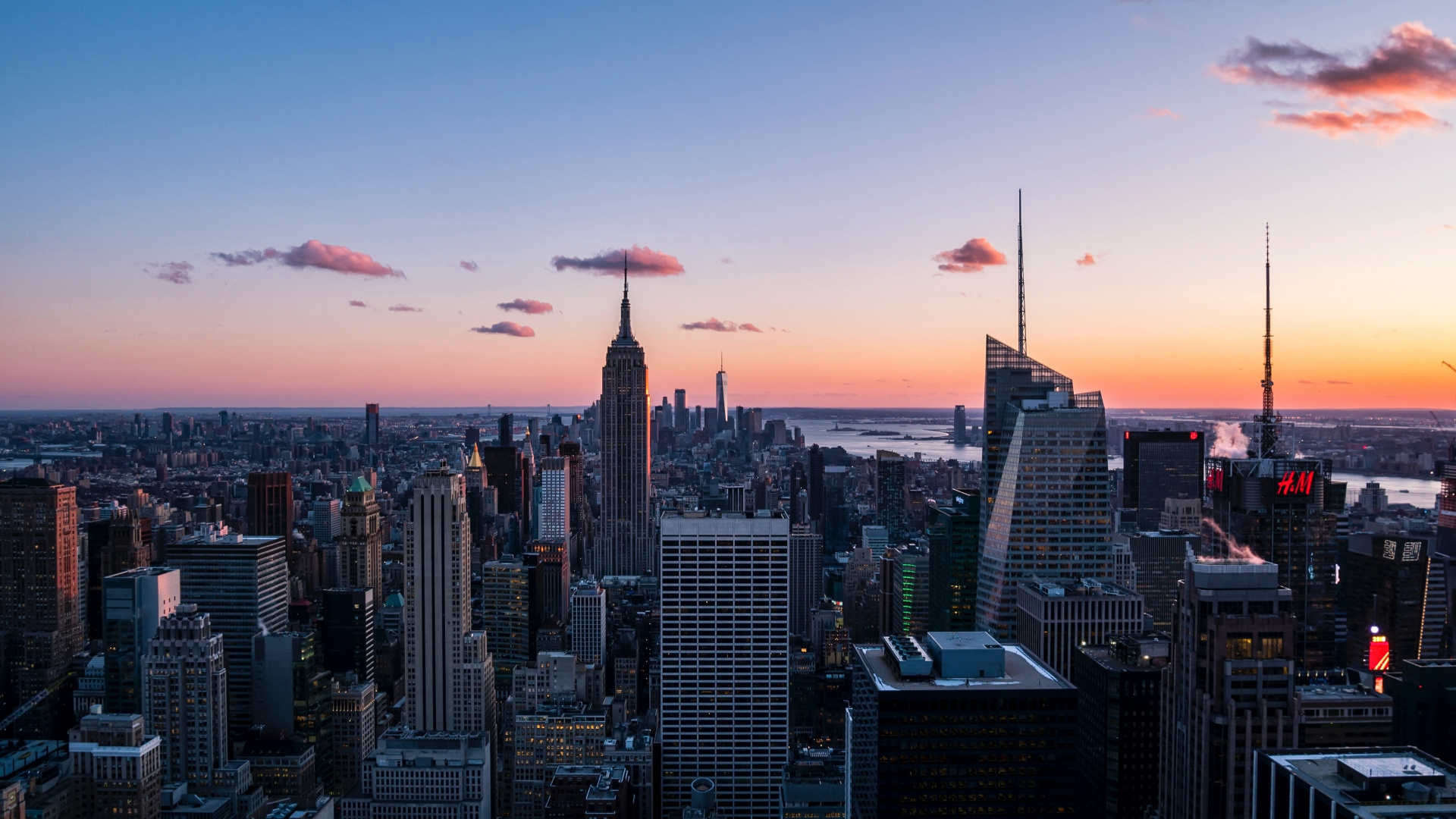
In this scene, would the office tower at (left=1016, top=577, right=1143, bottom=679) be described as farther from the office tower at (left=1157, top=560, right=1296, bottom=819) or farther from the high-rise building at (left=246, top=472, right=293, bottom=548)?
the high-rise building at (left=246, top=472, right=293, bottom=548)

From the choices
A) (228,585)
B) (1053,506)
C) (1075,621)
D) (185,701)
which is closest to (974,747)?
(1075,621)

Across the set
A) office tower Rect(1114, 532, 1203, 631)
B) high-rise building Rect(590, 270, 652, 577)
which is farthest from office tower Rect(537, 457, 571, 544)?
office tower Rect(1114, 532, 1203, 631)

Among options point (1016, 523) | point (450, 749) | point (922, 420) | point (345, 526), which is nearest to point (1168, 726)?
point (1016, 523)

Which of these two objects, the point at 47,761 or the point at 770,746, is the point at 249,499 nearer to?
the point at 47,761

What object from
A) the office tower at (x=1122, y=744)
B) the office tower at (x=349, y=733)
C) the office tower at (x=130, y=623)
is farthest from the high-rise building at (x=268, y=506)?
the office tower at (x=1122, y=744)

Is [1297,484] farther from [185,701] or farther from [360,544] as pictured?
[360,544]

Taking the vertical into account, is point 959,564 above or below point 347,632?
above
